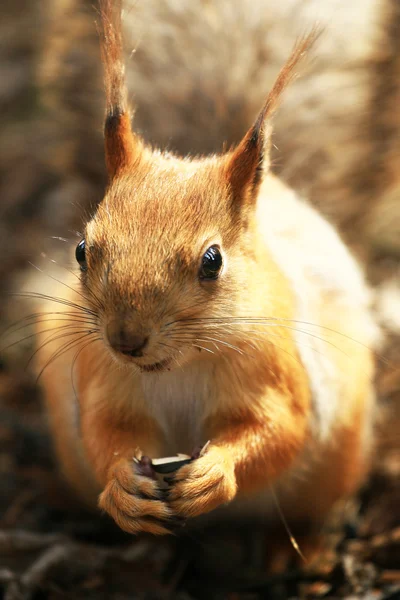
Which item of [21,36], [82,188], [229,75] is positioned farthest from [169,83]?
[21,36]

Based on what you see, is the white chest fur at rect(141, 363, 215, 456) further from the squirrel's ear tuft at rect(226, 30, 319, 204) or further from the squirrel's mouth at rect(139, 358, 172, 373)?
the squirrel's ear tuft at rect(226, 30, 319, 204)

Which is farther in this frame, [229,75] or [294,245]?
[229,75]

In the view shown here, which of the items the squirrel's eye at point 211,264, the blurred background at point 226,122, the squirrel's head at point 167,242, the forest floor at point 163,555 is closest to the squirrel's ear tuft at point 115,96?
Result: the squirrel's head at point 167,242

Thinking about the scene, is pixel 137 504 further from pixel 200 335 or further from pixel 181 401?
pixel 200 335

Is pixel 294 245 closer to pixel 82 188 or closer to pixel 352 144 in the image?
pixel 352 144

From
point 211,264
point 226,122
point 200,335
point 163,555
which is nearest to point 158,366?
point 200,335
